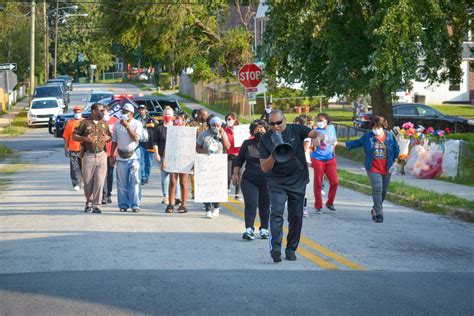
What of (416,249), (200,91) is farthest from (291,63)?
(200,91)

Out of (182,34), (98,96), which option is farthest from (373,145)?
(182,34)

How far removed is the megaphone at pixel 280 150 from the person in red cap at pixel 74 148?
8.82 meters

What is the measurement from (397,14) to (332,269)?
633 inches

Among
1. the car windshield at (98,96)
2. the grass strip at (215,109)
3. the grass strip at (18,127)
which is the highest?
the car windshield at (98,96)

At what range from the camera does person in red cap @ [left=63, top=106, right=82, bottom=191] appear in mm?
19672

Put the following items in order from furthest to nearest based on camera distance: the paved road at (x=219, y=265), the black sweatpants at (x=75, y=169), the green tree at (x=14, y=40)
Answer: the green tree at (x=14, y=40)
the black sweatpants at (x=75, y=169)
the paved road at (x=219, y=265)

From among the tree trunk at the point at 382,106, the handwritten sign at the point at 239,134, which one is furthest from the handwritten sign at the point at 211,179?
the tree trunk at the point at 382,106

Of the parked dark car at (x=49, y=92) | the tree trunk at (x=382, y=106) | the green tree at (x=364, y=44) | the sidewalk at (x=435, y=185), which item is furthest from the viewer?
the parked dark car at (x=49, y=92)

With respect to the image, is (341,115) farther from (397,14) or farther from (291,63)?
(397,14)

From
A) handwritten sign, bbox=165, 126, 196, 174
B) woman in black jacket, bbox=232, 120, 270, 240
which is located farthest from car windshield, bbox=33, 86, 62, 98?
woman in black jacket, bbox=232, 120, 270, 240

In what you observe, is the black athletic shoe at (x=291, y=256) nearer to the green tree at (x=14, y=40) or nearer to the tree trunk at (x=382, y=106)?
the tree trunk at (x=382, y=106)

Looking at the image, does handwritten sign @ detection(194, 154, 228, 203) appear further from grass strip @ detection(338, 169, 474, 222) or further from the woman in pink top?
grass strip @ detection(338, 169, 474, 222)

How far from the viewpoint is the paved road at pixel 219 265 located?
8734 mm

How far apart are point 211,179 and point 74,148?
17.2 feet
